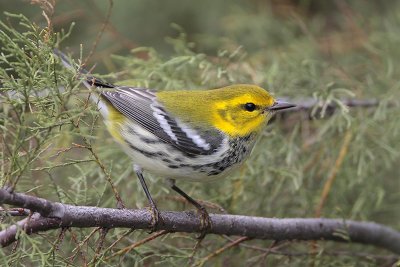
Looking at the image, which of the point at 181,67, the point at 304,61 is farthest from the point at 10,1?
the point at 304,61

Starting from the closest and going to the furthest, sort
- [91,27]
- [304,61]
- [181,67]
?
[181,67] < [304,61] < [91,27]

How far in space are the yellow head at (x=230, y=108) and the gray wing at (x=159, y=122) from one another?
0.17ft

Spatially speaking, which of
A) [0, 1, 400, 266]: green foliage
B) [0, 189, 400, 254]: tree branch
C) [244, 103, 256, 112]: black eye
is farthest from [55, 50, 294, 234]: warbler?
[0, 189, 400, 254]: tree branch

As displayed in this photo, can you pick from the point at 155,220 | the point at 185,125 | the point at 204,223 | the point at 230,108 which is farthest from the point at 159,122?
the point at 155,220

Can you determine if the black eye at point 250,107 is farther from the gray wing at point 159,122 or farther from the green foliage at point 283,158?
the green foliage at point 283,158

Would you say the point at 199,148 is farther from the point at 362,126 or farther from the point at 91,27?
the point at 91,27

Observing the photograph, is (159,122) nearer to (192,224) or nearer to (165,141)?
(165,141)

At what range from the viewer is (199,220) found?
2.79 meters

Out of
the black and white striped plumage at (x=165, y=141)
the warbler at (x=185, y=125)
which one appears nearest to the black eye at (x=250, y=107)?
the warbler at (x=185, y=125)

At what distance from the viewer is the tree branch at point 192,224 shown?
2137 mm

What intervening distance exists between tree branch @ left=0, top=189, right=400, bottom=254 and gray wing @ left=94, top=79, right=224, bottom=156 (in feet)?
1.35

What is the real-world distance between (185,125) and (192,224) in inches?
26.9

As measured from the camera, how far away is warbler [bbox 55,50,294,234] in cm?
307

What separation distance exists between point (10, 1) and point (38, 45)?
10.5 feet
